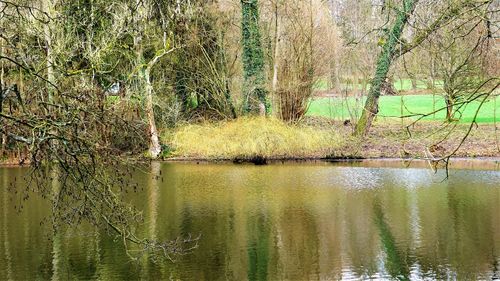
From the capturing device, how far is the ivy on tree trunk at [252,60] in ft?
75.6

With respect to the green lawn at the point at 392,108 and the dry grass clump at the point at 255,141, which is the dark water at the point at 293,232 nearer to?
the dry grass clump at the point at 255,141

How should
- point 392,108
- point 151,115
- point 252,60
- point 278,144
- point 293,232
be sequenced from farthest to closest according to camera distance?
1. point 392,108
2. point 252,60
3. point 278,144
4. point 151,115
5. point 293,232

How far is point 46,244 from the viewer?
10.7m

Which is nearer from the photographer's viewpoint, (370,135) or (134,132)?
(134,132)

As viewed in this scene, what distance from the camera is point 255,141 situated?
21297mm

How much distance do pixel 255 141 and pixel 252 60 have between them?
3.27 meters

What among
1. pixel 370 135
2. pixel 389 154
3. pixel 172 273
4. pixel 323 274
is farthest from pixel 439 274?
pixel 370 135

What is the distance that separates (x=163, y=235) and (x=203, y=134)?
1122 centimetres

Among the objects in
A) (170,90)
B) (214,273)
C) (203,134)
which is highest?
(170,90)

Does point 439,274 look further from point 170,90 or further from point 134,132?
point 170,90

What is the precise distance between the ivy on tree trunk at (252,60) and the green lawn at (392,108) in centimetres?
295

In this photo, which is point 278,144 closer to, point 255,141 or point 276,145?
point 276,145

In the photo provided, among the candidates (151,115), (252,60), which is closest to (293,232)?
(151,115)

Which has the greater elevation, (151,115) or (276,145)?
(151,115)
